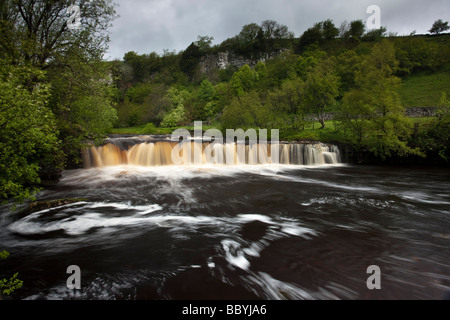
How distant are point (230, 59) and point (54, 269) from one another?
109 m

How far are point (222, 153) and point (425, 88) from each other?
39734mm

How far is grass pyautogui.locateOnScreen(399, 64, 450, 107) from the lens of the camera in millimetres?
32594

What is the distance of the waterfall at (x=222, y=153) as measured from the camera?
60.3 feet

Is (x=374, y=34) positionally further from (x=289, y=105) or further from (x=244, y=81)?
(x=289, y=105)

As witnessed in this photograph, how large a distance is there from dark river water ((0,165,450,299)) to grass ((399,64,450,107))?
2994cm

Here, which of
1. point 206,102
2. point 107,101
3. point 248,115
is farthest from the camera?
point 206,102

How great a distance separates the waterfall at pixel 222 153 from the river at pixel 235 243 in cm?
729

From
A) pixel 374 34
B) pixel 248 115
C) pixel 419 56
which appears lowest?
pixel 248 115

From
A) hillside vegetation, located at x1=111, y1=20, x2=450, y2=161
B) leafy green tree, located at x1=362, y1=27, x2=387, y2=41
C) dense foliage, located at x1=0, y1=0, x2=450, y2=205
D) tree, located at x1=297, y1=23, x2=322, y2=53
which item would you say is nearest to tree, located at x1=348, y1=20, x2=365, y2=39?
hillside vegetation, located at x1=111, y1=20, x2=450, y2=161

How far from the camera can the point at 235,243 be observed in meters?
5.55

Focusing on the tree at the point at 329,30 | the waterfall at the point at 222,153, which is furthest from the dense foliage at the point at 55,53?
the tree at the point at 329,30

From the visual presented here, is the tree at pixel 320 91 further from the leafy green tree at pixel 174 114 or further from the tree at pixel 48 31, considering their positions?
the leafy green tree at pixel 174 114

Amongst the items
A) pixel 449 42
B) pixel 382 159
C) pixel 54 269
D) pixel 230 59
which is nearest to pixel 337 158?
pixel 382 159

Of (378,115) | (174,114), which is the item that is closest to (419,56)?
(378,115)
